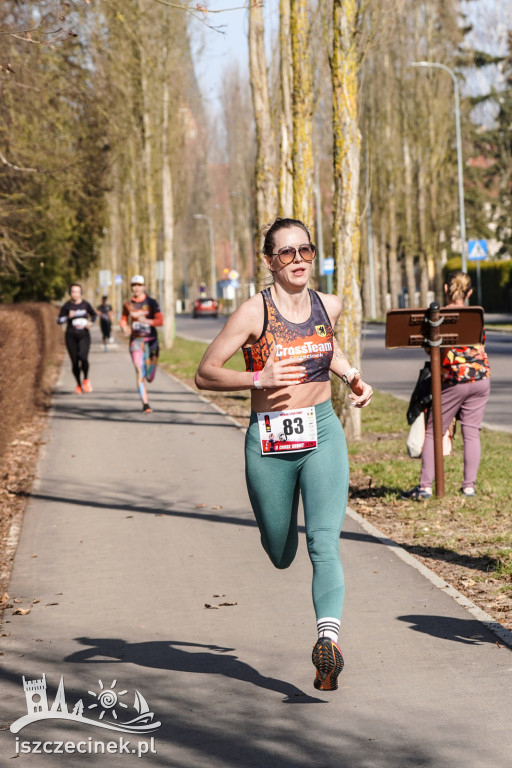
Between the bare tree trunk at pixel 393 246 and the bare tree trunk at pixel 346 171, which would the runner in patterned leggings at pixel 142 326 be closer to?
the bare tree trunk at pixel 346 171

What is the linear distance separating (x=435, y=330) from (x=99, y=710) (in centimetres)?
514

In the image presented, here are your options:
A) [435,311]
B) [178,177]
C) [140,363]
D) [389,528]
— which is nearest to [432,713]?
[389,528]

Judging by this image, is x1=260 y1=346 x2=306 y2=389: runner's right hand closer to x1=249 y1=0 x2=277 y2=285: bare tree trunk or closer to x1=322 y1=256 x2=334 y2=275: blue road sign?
x1=249 y1=0 x2=277 y2=285: bare tree trunk

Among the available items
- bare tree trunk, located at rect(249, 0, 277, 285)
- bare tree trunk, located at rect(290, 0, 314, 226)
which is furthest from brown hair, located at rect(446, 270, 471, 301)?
bare tree trunk, located at rect(249, 0, 277, 285)

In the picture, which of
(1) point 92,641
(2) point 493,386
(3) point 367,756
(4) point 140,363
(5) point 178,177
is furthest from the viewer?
(5) point 178,177

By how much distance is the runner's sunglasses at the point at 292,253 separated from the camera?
5270 millimetres

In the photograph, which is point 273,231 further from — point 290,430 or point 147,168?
point 147,168

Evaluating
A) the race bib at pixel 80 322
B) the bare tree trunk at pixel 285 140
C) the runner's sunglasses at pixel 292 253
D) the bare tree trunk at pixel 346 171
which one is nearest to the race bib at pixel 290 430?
the runner's sunglasses at pixel 292 253

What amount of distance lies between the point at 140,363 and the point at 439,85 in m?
37.7

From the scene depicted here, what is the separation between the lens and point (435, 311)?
31.3 ft

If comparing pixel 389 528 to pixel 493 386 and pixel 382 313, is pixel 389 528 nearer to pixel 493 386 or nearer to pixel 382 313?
pixel 493 386

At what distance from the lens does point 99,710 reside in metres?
5.18

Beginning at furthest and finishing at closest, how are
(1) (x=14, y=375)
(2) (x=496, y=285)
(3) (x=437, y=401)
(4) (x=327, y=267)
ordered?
(2) (x=496, y=285)
(4) (x=327, y=267)
(1) (x=14, y=375)
(3) (x=437, y=401)

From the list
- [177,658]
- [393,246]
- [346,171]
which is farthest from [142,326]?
[393,246]
